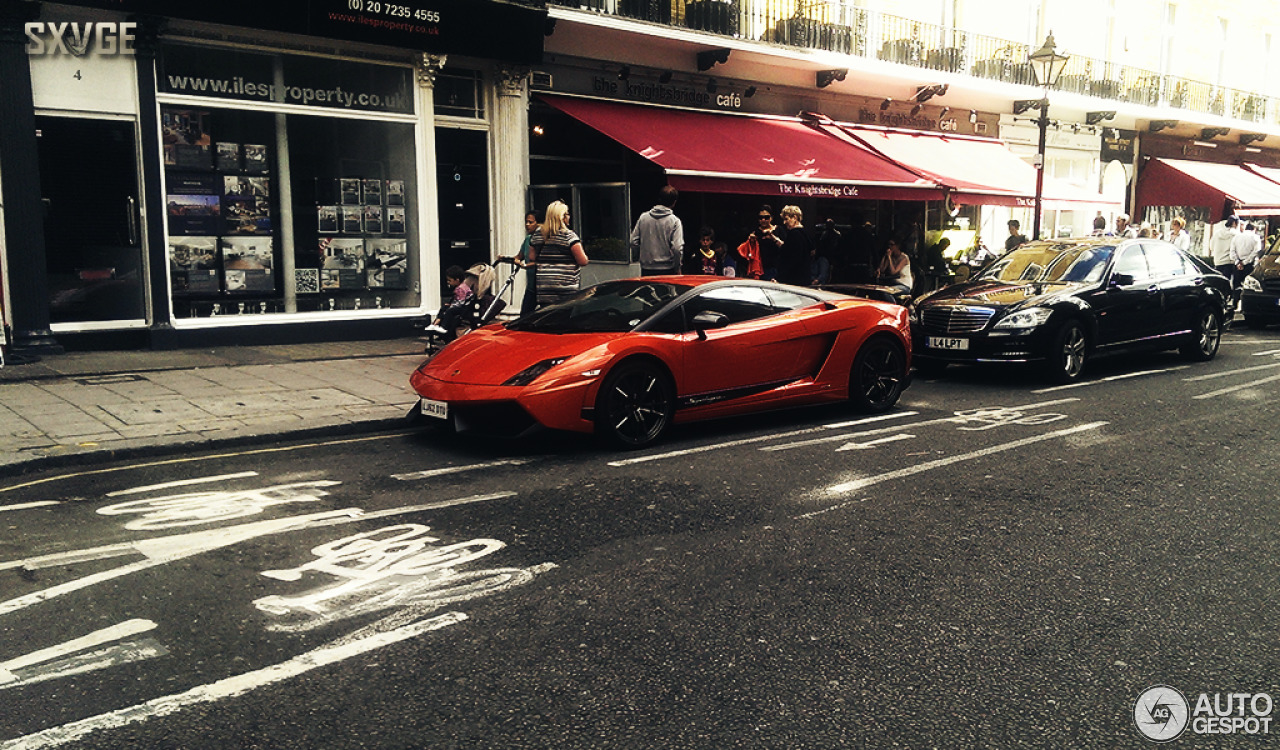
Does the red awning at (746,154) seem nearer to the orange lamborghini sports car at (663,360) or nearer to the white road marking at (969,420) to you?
the orange lamborghini sports car at (663,360)

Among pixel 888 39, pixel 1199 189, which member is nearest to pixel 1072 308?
pixel 888 39

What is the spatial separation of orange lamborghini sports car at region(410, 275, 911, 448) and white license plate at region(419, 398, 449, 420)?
0.01 metres

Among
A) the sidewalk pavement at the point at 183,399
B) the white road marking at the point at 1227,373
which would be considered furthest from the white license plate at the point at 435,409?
the white road marking at the point at 1227,373

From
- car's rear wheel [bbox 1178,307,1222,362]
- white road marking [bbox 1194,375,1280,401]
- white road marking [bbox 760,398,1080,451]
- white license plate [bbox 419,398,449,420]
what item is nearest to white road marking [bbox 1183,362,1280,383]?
white road marking [bbox 1194,375,1280,401]

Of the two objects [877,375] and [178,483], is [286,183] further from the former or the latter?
[877,375]

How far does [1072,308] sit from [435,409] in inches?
295

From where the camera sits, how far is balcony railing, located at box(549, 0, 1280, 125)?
1689 cm

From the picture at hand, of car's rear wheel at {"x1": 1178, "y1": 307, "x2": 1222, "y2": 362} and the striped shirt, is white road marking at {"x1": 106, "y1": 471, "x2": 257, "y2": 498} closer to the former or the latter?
the striped shirt

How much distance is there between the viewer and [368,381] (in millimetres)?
10234

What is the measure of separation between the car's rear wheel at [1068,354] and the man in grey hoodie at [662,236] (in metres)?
4.40

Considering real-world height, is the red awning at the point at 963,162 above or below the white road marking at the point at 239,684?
above

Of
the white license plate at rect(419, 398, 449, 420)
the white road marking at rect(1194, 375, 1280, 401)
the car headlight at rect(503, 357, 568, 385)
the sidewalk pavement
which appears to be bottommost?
the white road marking at rect(1194, 375, 1280, 401)

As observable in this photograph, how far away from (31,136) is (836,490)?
9.51m

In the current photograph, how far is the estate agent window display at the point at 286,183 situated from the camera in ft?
39.5
